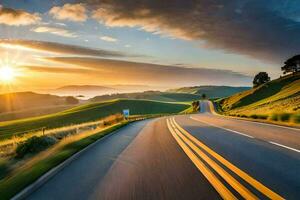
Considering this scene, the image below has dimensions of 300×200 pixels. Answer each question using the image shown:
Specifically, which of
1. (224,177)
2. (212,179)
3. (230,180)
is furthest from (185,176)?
(230,180)

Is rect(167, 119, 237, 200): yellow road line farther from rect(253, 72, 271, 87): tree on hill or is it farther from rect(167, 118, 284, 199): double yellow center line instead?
rect(253, 72, 271, 87): tree on hill

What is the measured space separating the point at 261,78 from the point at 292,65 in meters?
13.8

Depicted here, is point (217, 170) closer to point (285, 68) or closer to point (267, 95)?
point (267, 95)

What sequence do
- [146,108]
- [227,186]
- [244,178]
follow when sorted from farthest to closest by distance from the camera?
[146,108], [244,178], [227,186]

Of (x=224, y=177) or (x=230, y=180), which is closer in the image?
(x=230, y=180)

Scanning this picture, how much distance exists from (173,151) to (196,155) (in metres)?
1.29

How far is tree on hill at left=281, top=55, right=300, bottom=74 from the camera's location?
116219 mm

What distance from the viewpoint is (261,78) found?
128 metres

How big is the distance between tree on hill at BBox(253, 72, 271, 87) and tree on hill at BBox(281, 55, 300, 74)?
8.48 metres

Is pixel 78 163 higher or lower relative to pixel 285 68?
lower

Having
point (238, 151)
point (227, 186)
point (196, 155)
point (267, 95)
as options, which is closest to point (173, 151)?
point (196, 155)

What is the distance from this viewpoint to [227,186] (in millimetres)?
5812

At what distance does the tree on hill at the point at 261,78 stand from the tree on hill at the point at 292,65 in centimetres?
848

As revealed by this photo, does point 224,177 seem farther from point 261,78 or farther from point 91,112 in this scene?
point 261,78
